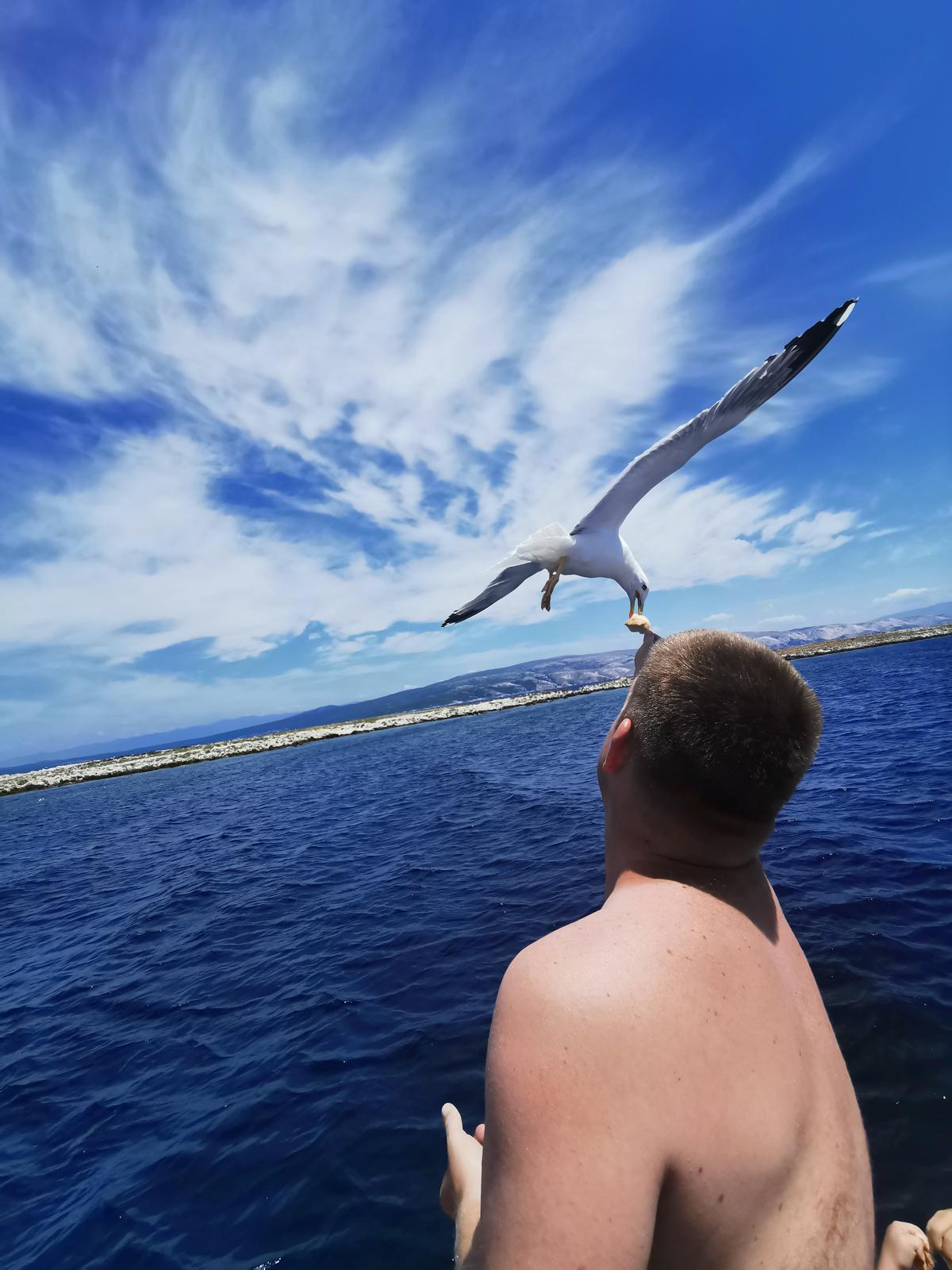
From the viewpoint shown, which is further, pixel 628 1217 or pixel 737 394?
pixel 737 394

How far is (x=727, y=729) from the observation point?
1.81 meters

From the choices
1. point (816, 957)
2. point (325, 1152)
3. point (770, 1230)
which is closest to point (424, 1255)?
point (325, 1152)

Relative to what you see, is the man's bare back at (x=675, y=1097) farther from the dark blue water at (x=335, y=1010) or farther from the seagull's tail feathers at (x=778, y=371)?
the seagull's tail feathers at (x=778, y=371)

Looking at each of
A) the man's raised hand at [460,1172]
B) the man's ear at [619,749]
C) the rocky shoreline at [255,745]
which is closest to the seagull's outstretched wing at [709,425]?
the man's ear at [619,749]

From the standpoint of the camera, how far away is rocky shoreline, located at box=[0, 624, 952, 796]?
6938cm

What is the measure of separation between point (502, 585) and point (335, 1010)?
5450 mm

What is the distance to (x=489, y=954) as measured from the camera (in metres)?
8.03

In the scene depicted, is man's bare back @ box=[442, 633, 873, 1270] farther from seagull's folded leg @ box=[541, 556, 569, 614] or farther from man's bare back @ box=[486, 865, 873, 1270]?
seagull's folded leg @ box=[541, 556, 569, 614]

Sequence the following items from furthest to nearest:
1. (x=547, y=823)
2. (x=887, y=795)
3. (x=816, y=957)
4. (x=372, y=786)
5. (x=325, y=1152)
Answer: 1. (x=372, y=786)
2. (x=547, y=823)
3. (x=887, y=795)
4. (x=816, y=957)
5. (x=325, y=1152)

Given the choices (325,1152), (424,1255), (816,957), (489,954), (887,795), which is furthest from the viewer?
(887,795)

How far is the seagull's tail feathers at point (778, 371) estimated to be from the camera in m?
6.71

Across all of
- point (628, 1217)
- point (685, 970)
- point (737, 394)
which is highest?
point (737, 394)

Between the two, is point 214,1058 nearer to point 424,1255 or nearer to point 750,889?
point 424,1255

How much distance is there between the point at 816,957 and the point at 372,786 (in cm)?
2459
